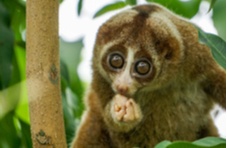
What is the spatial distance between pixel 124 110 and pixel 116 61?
35 cm

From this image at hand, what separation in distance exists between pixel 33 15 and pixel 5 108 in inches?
49.4

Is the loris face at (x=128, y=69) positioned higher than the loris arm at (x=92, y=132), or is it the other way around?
the loris face at (x=128, y=69)

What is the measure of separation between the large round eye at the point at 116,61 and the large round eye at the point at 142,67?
0.10 metres

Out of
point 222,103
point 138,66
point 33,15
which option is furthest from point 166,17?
point 33,15

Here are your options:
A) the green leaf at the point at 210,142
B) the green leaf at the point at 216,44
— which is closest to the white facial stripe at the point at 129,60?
the green leaf at the point at 216,44

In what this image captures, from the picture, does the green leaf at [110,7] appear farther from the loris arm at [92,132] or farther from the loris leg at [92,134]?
the loris leg at [92,134]

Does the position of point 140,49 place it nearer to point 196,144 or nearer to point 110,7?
point 110,7

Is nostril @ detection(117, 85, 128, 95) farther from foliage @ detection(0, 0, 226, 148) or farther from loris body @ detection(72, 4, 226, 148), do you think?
foliage @ detection(0, 0, 226, 148)

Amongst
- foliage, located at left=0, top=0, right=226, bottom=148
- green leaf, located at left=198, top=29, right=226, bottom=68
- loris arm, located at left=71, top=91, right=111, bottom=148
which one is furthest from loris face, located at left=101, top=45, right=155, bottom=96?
green leaf, located at left=198, top=29, right=226, bottom=68

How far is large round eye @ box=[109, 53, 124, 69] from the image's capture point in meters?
3.60

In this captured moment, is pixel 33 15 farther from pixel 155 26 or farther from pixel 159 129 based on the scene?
pixel 159 129

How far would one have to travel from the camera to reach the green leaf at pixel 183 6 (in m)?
3.58

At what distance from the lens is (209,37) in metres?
2.62

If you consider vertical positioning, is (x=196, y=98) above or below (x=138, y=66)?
below
